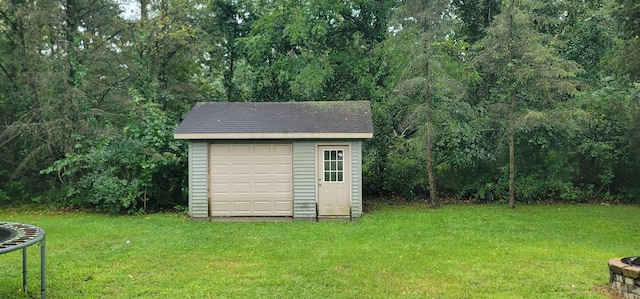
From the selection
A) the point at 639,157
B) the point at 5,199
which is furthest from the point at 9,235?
the point at 639,157

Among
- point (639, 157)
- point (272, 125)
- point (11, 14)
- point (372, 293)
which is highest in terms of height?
point (11, 14)

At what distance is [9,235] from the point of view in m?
4.43

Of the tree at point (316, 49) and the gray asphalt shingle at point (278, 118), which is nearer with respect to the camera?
the gray asphalt shingle at point (278, 118)

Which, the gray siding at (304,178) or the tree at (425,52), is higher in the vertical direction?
the tree at (425,52)

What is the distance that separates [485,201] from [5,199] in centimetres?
1299

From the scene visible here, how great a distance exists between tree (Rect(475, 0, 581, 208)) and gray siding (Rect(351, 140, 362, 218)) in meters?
3.67

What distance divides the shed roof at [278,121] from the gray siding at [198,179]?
356 mm

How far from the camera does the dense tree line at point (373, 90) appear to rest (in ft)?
34.0

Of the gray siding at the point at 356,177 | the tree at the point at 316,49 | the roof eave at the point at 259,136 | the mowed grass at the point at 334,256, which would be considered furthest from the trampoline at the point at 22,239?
the tree at the point at 316,49

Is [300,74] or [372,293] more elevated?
[300,74]

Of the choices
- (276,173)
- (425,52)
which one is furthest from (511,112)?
(276,173)

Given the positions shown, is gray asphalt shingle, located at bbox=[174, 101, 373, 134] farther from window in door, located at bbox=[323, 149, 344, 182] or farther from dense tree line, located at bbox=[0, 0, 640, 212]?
dense tree line, located at bbox=[0, 0, 640, 212]

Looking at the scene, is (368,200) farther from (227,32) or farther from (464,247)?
(227,32)

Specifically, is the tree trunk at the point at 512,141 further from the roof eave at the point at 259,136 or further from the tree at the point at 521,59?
the roof eave at the point at 259,136
